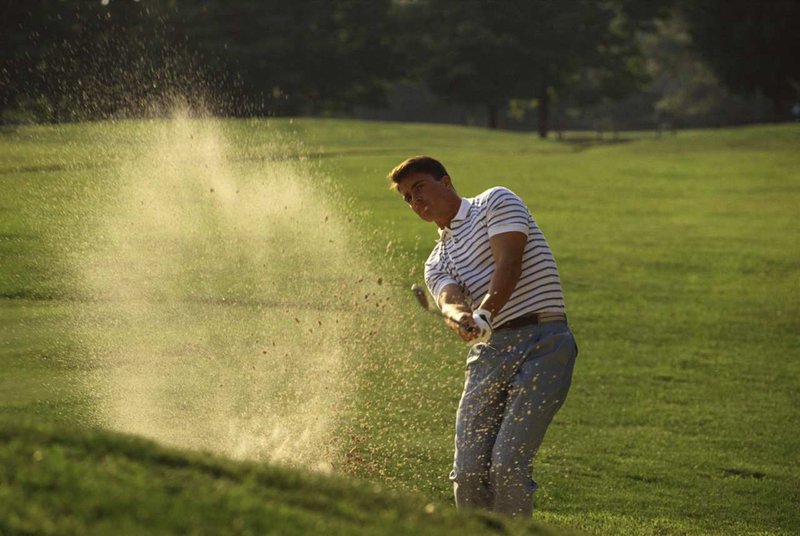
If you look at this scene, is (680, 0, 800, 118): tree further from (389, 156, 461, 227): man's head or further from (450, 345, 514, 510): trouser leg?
(450, 345, 514, 510): trouser leg

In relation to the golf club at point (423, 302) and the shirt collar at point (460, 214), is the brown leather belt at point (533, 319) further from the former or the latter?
the shirt collar at point (460, 214)

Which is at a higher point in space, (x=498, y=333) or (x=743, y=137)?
(x=743, y=137)

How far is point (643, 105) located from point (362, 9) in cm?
4491

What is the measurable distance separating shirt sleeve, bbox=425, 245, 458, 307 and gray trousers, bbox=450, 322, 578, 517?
0.35 meters

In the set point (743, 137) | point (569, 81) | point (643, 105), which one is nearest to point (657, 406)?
point (743, 137)

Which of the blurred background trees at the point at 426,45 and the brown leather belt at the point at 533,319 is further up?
the blurred background trees at the point at 426,45

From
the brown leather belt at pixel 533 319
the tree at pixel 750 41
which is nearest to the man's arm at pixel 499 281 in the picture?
the brown leather belt at pixel 533 319

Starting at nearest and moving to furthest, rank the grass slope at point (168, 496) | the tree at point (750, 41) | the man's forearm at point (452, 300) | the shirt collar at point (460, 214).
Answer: the grass slope at point (168, 496) < the man's forearm at point (452, 300) < the shirt collar at point (460, 214) < the tree at point (750, 41)

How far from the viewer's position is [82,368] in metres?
9.66

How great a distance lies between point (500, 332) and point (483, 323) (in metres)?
0.59

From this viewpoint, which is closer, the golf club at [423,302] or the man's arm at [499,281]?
the golf club at [423,302]

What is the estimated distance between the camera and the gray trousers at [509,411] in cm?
578

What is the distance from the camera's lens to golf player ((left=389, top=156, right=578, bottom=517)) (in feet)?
18.9

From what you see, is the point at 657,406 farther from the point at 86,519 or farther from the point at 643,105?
the point at 643,105
